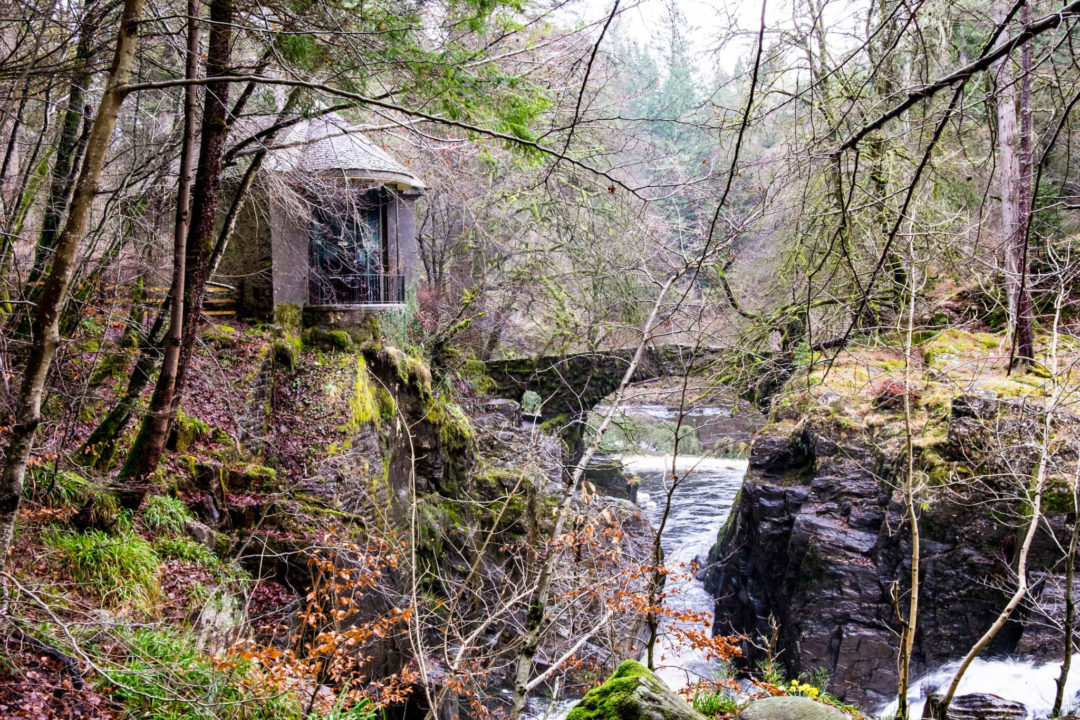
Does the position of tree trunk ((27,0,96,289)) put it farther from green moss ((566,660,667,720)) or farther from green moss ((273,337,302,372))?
green moss ((566,660,667,720))

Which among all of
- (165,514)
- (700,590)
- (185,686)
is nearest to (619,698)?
(185,686)

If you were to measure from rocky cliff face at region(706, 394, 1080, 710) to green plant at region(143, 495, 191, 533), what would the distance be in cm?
635

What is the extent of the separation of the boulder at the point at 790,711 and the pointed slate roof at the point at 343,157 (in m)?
7.29

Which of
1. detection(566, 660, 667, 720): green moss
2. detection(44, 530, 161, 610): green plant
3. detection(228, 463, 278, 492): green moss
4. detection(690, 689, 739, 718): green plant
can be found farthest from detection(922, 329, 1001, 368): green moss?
detection(44, 530, 161, 610): green plant

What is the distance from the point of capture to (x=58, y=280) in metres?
3.02

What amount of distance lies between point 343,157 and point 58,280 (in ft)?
22.2

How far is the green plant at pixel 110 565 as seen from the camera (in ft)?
13.7

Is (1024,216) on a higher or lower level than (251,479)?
higher

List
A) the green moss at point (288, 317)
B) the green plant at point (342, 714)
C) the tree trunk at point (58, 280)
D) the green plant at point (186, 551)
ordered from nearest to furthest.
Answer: the tree trunk at point (58, 280) < the green plant at point (342, 714) < the green plant at point (186, 551) < the green moss at point (288, 317)

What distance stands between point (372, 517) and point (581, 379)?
8.64 metres

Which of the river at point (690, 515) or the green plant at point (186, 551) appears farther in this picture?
the river at point (690, 515)

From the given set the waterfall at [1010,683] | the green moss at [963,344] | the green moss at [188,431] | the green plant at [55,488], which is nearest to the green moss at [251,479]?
the green moss at [188,431]

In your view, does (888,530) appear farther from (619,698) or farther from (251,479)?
(251,479)

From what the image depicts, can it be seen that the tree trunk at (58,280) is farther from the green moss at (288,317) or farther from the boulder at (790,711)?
the green moss at (288,317)
